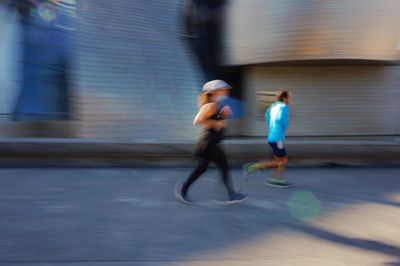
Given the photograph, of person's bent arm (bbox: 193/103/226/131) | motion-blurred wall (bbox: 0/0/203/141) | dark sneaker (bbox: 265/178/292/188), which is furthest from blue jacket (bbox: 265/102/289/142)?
motion-blurred wall (bbox: 0/0/203/141)

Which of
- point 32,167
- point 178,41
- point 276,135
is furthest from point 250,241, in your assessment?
point 178,41

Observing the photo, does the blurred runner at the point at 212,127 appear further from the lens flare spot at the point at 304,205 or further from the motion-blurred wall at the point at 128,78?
the motion-blurred wall at the point at 128,78

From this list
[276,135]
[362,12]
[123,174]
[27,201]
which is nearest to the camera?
[27,201]

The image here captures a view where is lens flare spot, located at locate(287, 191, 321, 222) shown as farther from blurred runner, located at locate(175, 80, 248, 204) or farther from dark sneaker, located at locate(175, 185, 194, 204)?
dark sneaker, located at locate(175, 185, 194, 204)

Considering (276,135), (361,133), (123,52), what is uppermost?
(123,52)

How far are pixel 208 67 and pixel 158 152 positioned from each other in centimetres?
714

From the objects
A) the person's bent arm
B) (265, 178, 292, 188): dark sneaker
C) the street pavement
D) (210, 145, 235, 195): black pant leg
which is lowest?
(265, 178, 292, 188): dark sneaker

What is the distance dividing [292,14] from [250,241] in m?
7.85

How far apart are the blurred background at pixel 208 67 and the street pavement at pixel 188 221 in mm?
4734

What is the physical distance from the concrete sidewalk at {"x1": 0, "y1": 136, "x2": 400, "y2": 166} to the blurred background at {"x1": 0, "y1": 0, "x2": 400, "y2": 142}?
355cm

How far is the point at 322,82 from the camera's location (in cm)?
1252

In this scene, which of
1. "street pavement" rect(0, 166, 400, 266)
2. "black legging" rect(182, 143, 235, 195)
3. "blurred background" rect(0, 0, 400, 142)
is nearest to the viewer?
"street pavement" rect(0, 166, 400, 266)

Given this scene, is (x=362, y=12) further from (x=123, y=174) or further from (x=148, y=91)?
(x=123, y=174)

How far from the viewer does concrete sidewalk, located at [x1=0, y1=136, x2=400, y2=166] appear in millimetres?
7633
